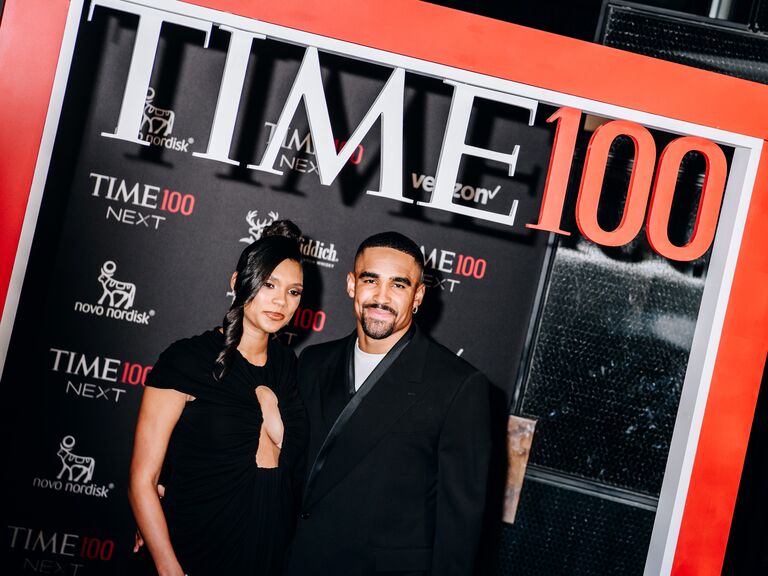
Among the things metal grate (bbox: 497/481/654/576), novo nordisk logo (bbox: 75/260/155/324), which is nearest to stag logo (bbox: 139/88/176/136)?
novo nordisk logo (bbox: 75/260/155/324)

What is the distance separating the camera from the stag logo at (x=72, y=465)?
11.0 ft

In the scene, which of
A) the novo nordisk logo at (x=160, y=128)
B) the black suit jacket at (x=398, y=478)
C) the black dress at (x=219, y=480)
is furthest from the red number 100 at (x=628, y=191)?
the novo nordisk logo at (x=160, y=128)

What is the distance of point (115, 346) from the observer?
3.40 metres

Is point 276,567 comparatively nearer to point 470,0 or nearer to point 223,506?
point 223,506

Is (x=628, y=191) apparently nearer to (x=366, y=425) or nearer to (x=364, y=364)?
(x=364, y=364)

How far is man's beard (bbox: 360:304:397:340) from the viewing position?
2949 mm

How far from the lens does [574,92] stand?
2.93 m

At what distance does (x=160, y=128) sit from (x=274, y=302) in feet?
3.72

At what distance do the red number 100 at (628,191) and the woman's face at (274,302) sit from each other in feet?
3.50

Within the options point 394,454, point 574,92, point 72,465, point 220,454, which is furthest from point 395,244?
point 72,465

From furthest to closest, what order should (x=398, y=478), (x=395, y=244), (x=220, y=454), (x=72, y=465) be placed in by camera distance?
(x=72, y=465), (x=395, y=244), (x=398, y=478), (x=220, y=454)

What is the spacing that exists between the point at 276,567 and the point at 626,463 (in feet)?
5.90

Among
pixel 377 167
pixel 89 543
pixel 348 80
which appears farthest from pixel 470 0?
pixel 89 543

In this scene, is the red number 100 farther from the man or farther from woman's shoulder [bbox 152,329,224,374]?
woman's shoulder [bbox 152,329,224,374]
